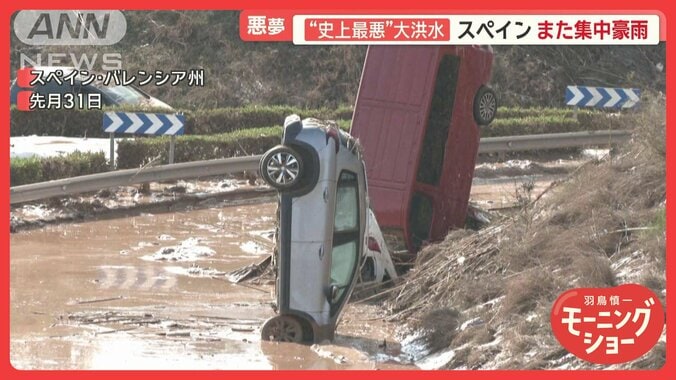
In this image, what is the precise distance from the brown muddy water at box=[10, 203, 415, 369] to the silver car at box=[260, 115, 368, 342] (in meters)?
0.24

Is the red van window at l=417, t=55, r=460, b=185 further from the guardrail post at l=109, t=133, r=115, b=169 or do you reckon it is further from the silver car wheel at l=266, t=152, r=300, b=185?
the guardrail post at l=109, t=133, r=115, b=169

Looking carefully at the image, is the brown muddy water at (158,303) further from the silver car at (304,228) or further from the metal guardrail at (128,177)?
the metal guardrail at (128,177)

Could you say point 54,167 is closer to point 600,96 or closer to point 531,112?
point 600,96

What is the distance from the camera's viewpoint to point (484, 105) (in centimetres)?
1706

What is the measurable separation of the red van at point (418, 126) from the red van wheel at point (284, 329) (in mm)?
4279

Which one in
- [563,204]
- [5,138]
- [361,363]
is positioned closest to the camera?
[5,138]

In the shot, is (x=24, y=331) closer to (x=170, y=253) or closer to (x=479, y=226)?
(x=170, y=253)

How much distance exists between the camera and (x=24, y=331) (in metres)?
12.9

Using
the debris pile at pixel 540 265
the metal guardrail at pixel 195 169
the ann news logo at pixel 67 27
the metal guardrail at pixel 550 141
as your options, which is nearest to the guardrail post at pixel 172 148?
the metal guardrail at pixel 195 169

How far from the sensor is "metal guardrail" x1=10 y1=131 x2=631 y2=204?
61.5 ft

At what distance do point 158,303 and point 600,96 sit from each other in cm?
1192

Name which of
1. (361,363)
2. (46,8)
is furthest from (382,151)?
(46,8)

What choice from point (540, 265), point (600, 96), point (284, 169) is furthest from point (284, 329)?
point (600, 96)

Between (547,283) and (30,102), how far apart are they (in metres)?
4.62
